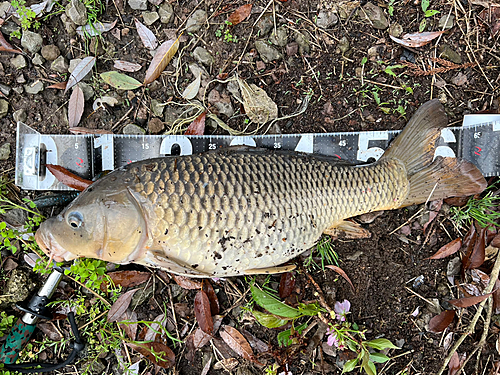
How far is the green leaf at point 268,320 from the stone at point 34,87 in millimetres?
2361

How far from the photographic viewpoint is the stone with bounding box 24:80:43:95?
8.75ft

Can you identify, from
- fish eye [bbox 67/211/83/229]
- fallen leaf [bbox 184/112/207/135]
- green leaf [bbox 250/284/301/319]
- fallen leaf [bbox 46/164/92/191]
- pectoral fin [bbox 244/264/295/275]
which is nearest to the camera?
fish eye [bbox 67/211/83/229]

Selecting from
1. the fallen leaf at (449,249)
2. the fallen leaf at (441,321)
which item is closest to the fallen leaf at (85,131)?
the fallen leaf at (449,249)

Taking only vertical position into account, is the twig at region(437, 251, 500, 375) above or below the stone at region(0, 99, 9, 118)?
below

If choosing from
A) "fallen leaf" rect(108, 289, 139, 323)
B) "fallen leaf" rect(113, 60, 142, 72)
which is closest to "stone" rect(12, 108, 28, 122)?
"fallen leaf" rect(113, 60, 142, 72)

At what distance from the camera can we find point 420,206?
261cm

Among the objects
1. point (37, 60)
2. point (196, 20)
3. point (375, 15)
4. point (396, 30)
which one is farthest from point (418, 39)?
point (37, 60)

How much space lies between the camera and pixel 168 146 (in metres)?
2.60

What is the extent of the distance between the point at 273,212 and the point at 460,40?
78.7 inches

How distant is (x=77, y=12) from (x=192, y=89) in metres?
1.05

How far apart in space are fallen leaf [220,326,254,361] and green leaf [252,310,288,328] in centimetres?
26

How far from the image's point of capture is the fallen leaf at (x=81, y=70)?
2.66 metres

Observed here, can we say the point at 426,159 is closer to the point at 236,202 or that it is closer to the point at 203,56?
the point at 236,202

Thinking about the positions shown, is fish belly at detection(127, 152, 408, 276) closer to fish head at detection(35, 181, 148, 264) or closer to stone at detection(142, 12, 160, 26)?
fish head at detection(35, 181, 148, 264)
